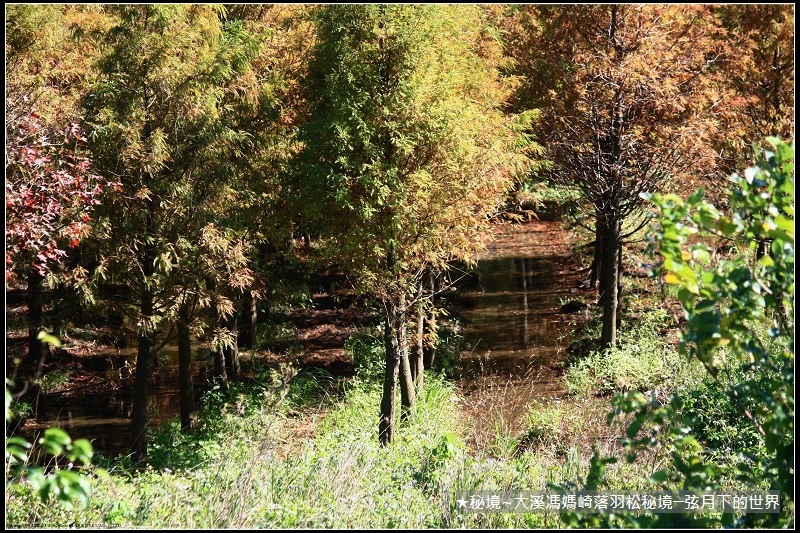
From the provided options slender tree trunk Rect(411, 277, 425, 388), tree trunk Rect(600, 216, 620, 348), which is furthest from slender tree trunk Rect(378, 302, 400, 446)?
tree trunk Rect(600, 216, 620, 348)

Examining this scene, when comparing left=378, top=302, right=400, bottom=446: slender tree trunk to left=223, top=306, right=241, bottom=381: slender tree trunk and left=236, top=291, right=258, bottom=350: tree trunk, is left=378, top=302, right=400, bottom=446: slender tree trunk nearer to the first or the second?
left=223, top=306, right=241, bottom=381: slender tree trunk

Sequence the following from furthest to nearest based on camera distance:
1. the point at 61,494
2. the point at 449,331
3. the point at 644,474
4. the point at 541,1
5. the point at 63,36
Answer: the point at 449,331
the point at 63,36
the point at 541,1
the point at 644,474
the point at 61,494

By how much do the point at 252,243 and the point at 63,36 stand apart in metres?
6.14

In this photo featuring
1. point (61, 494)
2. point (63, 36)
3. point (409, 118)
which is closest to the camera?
point (61, 494)

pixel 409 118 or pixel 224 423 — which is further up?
pixel 409 118

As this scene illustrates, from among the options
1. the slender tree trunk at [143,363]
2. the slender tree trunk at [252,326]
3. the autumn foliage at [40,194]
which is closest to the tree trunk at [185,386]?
the slender tree trunk at [143,363]

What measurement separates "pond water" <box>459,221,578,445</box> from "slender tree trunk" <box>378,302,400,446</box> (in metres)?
1.06

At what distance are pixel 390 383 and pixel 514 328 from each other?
23.6 feet

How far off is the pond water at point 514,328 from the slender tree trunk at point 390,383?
3.46 ft

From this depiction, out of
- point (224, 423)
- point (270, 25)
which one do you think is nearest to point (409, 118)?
point (224, 423)

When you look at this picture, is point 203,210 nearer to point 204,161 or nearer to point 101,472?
point 204,161

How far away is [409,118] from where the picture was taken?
8.85 meters

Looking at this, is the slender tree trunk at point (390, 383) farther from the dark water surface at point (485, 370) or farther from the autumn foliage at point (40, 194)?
the autumn foliage at point (40, 194)

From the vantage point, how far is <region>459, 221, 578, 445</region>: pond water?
10.8 metres
